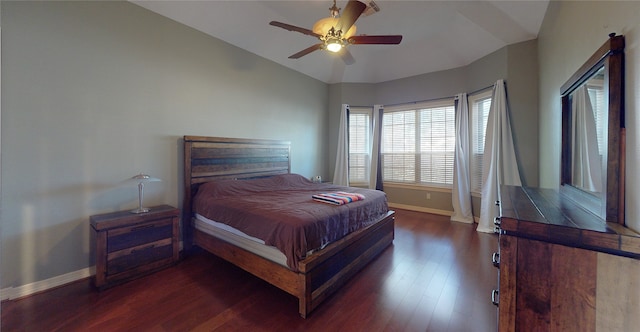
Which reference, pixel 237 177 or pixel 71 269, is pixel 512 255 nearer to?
pixel 237 177

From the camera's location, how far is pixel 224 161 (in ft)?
11.0

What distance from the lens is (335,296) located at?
6.81ft

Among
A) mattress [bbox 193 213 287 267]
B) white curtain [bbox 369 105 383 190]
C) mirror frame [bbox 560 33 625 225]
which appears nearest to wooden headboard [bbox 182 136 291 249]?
mattress [bbox 193 213 287 267]

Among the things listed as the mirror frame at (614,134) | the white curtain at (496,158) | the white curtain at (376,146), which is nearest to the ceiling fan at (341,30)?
the mirror frame at (614,134)

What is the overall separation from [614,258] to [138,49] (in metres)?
4.02

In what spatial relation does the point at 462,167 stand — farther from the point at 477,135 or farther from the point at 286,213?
the point at 286,213

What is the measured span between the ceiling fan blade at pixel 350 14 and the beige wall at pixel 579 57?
4.88 feet

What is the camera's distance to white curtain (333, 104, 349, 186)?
533cm

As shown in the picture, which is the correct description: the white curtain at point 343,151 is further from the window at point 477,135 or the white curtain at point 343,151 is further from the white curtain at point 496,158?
the white curtain at point 496,158

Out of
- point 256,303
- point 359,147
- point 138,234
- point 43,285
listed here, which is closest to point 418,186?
point 359,147

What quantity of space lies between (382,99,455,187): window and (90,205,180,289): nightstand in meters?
4.34

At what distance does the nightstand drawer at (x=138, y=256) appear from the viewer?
217cm

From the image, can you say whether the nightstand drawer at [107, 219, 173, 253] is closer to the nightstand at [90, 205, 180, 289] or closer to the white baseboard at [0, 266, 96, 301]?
the nightstand at [90, 205, 180, 289]

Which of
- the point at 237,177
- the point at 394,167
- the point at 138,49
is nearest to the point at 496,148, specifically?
the point at 394,167
